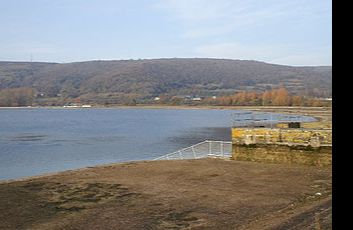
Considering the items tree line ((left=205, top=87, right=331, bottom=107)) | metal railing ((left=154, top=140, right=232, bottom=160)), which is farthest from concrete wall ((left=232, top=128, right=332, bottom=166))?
tree line ((left=205, top=87, right=331, bottom=107))

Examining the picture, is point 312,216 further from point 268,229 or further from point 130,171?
point 130,171

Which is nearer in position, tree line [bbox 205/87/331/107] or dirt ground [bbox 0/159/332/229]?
dirt ground [bbox 0/159/332/229]

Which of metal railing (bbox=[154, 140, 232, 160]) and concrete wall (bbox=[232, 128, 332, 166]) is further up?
concrete wall (bbox=[232, 128, 332, 166])

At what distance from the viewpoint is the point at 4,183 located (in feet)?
45.5

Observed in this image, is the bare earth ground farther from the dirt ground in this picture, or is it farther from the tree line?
the tree line

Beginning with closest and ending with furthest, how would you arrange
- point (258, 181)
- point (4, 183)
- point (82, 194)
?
point (82, 194) < point (258, 181) < point (4, 183)

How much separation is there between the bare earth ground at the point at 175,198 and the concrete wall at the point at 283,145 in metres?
0.40

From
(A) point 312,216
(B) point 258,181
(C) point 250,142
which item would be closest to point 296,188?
(B) point 258,181

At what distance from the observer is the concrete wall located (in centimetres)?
1517

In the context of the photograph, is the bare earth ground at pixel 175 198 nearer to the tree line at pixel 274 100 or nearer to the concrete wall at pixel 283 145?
the concrete wall at pixel 283 145
